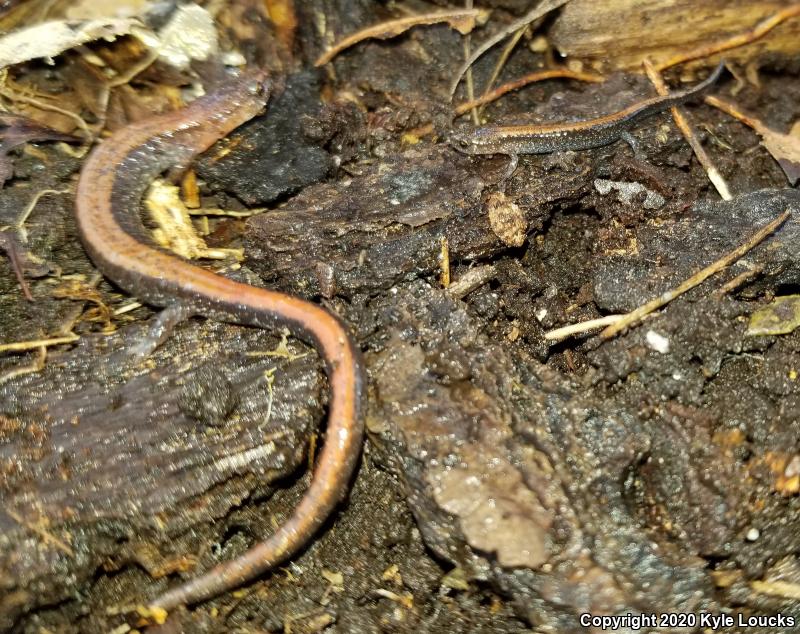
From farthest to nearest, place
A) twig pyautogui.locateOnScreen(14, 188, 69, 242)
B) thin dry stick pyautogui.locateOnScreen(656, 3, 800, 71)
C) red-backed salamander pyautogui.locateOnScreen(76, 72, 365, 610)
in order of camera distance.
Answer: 1. thin dry stick pyautogui.locateOnScreen(656, 3, 800, 71)
2. twig pyautogui.locateOnScreen(14, 188, 69, 242)
3. red-backed salamander pyautogui.locateOnScreen(76, 72, 365, 610)

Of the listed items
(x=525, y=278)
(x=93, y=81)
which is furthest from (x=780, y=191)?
(x=93, y=81)

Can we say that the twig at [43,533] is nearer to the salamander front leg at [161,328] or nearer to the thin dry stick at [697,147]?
the salamander front leg at [161,328]

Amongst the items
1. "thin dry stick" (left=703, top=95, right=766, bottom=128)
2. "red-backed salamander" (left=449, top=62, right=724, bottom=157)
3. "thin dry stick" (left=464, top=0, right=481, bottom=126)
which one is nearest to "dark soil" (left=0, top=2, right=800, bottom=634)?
"red-backed salamander" (left=449, top=62, right=724, bottom=157)

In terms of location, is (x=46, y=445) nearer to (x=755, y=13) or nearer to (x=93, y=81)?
(x=93, y=81)

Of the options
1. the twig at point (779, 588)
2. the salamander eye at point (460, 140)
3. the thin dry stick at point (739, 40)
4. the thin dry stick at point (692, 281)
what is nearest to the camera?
the twig at point (779, 588)

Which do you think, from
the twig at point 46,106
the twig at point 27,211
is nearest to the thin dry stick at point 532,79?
the twig at point 46,106

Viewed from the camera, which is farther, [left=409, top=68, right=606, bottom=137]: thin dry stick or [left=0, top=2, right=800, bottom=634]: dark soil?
[left=409, top=68, right=606, bottom=137]: thin dry stick

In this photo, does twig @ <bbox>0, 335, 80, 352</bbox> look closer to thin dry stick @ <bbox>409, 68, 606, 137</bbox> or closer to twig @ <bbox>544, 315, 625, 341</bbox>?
twig @ <bbox>544, 315, 625, 341</bbox>
